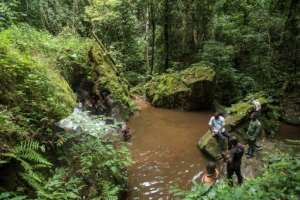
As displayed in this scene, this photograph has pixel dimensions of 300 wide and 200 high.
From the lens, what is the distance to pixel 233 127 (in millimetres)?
13367

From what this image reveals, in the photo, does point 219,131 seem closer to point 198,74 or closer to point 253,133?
point 253,133

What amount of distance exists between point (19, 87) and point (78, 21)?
1736 centimetres

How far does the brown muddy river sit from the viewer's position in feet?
33.2

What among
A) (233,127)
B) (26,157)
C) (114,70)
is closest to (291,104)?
(233,127)

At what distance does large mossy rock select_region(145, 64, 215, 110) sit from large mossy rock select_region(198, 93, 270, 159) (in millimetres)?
4315

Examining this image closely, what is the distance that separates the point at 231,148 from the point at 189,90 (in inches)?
401

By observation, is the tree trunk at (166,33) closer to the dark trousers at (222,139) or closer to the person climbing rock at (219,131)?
the person climbing rock at (219,131)

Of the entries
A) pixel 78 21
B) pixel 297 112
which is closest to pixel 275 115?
pixel 297 112

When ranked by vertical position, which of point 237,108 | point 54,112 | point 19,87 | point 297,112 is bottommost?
point 297,112

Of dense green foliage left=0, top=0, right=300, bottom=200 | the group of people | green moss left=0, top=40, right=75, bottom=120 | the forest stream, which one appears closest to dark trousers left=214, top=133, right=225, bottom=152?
the group of people

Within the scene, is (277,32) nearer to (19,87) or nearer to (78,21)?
(78,21)

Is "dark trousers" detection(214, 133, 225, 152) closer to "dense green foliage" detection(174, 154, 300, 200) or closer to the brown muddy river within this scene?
the brown muddy river

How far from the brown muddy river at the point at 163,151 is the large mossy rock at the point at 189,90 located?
789mm

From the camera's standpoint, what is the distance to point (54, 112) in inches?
286
